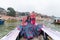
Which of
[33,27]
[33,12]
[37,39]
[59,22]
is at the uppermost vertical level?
[33,12]

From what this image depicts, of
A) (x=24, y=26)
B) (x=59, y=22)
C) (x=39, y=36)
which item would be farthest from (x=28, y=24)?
(x=59, y=22)

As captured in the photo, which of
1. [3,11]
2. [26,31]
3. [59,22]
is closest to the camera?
[26,31]

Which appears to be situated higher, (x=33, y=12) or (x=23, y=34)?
(x=33, y=12)

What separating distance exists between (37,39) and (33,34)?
9.0 inches

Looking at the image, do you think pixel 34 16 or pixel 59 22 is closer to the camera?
pixel 34 16

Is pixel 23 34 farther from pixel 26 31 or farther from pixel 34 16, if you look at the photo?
pixel 34 16

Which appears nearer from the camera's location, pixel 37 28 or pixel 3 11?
pixel 37 28

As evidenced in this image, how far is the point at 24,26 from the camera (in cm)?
616

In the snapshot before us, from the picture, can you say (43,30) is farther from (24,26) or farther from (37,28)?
(24,26)

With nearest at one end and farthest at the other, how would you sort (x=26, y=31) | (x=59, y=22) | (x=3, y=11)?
(x=26, y=31) < (x=59, y=22) < (x=3, y=11)

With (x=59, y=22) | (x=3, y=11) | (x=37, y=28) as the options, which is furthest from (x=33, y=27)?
(x=3, y=11)

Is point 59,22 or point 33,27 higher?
point 33,27

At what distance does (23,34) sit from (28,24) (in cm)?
34

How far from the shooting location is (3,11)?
62.7 m
